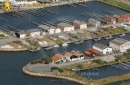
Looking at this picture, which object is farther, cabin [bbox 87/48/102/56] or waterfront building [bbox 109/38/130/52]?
waterfront building [bbox 109/38/130/52]

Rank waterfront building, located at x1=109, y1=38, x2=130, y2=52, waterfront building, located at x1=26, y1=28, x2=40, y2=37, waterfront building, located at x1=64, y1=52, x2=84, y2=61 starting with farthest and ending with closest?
waterfront building, located at x1=26, y1=28, x2=40, y2=37 → waterfront building, located at x1=109, y1=38, x2=130, y2=52 → waterfront building, located at x1=64, y1=52, x2=84, y2=61

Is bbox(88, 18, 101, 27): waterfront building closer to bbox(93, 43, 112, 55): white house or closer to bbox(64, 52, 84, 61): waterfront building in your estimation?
bbox(93, 43, 112, 55): white house

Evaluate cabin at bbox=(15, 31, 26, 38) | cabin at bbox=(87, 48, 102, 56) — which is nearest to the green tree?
cabin at bbox=(87, 48, 102, 56)

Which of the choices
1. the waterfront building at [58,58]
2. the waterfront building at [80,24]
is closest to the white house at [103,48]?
the waterfront building at [58,58]

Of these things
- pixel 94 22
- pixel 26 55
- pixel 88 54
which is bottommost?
pixel 26 55

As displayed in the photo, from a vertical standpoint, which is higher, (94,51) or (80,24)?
(80,24)

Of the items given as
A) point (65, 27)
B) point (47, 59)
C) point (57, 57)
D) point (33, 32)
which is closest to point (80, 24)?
point (65, 27)

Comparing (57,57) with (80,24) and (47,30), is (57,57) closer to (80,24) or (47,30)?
(47,30)

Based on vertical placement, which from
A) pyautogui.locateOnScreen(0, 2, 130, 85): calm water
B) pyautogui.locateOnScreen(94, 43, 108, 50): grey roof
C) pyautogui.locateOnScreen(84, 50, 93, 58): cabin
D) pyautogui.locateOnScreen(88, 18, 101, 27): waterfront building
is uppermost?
pyautogui.locateOnScreen(94, 43, 108, 50): grey roof

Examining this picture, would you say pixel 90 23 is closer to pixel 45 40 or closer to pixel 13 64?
pixel 45 40

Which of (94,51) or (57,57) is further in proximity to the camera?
(94,51)

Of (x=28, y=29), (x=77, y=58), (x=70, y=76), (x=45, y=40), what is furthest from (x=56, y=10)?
(x=70, y=76)
